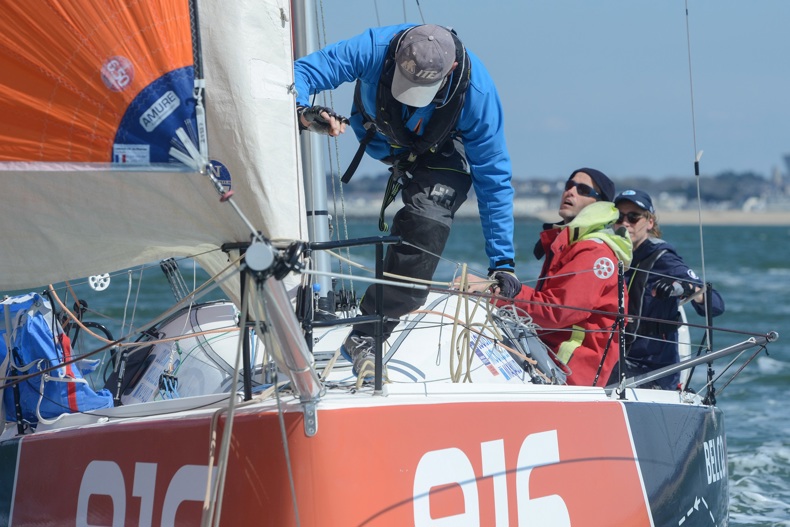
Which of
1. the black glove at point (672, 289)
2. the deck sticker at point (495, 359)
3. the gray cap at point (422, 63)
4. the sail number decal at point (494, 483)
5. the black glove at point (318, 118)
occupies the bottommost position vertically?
the sail number decal at point (494, 483)

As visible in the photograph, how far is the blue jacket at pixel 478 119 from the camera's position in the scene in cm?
362

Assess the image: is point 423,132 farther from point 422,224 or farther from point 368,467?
point 368,467

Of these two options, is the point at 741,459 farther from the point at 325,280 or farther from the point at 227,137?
the point at 227,137

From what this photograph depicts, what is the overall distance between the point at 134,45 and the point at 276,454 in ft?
3.53

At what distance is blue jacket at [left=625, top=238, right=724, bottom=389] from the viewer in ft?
15.9

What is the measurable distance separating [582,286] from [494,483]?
127 cm

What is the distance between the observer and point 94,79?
249cm

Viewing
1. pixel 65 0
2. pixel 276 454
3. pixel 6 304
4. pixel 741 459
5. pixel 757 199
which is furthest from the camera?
pixel 757 199

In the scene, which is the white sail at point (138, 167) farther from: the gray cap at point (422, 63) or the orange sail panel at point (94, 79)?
the gray cap at point (422, 63)

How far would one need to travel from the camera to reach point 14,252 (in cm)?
274

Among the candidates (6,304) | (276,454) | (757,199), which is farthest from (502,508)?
(757,199)

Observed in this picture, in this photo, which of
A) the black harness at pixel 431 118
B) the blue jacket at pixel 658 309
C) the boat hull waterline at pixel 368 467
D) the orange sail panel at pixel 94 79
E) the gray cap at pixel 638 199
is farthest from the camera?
the gray cap at pixel 638 199

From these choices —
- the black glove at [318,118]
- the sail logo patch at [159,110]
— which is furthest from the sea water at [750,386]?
the sail logo patch at [159,110]

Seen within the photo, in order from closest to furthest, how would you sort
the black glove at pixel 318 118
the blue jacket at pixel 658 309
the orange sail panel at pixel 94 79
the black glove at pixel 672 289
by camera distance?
the orange sail panel at pixel 94 79 < the black glove at pixel 318 118 < the black glove at pixel 672 289 < the blue jacket at pixel 658 309
